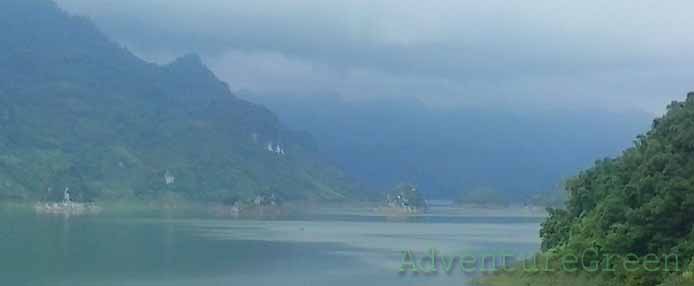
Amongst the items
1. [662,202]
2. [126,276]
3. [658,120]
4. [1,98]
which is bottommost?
[126,276]

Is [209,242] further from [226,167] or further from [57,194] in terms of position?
[226,167]

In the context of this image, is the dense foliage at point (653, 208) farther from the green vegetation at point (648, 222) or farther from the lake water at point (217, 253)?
the lake water at point (217, 253)

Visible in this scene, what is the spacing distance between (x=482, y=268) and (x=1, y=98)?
13426 cm

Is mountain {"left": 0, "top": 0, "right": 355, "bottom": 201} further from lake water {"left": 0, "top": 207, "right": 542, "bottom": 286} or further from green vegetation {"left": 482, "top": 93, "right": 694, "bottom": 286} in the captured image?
green vegetation {"left": 482, "top": 93, "right": 694, "bottom": 286}

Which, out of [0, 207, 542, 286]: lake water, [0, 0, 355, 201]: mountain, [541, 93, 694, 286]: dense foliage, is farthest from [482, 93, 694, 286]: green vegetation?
[0, 0, 355, 201]: mountain

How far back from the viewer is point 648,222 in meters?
33.3

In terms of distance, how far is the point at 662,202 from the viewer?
105ft

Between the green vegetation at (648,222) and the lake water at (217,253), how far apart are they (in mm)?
7216

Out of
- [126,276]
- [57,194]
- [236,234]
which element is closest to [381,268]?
[126,276]

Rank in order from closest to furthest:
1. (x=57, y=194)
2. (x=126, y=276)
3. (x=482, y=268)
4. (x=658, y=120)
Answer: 1. (x=658, y=120)
2. (x=126, y=276)
3. (x=482, y=268)
4. (x=57, y=194)

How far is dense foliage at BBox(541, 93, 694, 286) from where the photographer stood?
1259 inches

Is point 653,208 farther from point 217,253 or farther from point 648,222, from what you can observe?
point 217,253

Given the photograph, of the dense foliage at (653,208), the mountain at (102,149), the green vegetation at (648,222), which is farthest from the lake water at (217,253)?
the mountain at (102,149)

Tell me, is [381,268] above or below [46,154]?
below
